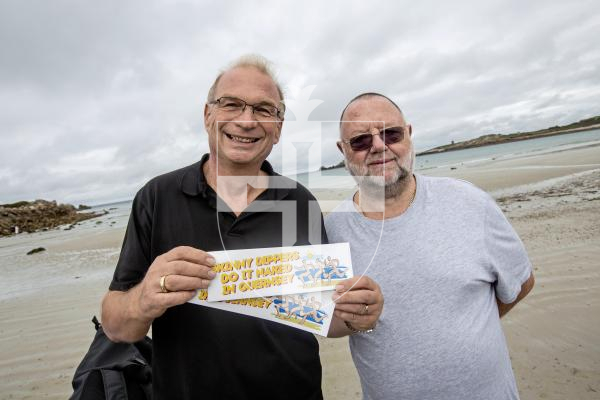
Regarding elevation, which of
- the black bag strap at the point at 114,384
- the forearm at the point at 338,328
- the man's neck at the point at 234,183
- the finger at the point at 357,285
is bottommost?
the black bag strap at the point at 114,384

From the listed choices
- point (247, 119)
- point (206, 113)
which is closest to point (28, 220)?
point (206, 113)

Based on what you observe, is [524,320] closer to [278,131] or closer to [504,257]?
[504,257]

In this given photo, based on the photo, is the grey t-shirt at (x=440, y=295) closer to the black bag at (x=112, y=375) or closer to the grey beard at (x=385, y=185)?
the grey beard at (x=385, y=185)

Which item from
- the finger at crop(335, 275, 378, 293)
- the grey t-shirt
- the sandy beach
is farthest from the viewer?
the sandy beach

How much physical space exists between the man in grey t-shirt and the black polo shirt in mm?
422

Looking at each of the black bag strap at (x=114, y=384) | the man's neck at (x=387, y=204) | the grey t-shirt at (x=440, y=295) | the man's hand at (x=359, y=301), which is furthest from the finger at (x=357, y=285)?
the black bag strap at (x=114, y=384)

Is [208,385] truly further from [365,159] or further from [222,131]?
[365,159]

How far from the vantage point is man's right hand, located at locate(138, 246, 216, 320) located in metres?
1.55

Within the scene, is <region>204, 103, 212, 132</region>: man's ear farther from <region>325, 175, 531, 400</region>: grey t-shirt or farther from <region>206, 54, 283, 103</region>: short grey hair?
<region>325, 175, 531, 400</region>: grey t-shirt

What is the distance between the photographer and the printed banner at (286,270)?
182cm

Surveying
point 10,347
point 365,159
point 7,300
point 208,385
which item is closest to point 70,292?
point 7,300

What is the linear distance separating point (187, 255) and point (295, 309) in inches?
29.4

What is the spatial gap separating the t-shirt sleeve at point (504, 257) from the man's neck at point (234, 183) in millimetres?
1645

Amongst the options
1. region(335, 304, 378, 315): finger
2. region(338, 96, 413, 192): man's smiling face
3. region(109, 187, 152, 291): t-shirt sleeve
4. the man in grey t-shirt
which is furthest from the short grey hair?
region(335, 304, 378, 315): finger
